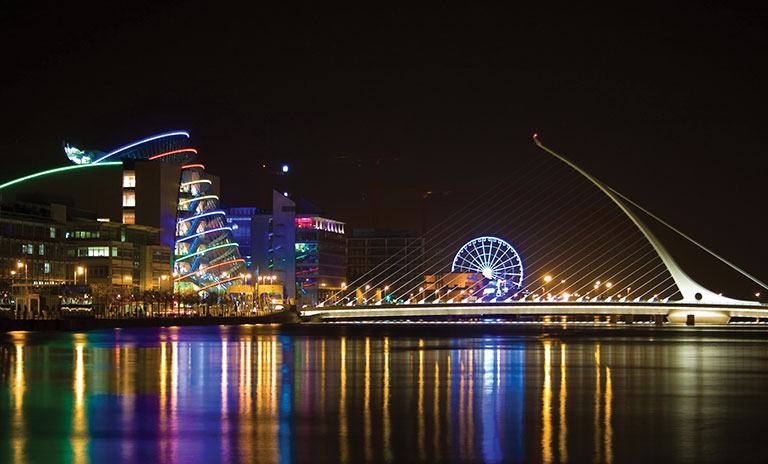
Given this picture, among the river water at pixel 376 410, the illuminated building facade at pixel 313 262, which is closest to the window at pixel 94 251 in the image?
the illuminated building facade at pixel 313 262

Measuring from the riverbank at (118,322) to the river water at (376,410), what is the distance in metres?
35.0

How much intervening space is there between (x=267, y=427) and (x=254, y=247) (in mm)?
173368

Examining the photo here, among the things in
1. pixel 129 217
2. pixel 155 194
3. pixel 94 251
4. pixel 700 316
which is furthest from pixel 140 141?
pixel 700 316

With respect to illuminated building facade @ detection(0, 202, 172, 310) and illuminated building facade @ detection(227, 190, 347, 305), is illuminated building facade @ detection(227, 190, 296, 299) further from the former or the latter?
illuminated building facade @ detection(0, 202, 172, 310)

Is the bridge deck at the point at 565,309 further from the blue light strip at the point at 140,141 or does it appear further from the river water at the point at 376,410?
the river water at the point at 376,410

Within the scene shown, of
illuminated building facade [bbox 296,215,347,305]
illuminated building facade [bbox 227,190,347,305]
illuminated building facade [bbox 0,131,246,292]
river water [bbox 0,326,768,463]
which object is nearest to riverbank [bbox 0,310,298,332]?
illuminated building facade [bbox 0,131,246,292]

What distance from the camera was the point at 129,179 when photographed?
12962 cm

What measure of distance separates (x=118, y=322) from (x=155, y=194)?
4654 cm

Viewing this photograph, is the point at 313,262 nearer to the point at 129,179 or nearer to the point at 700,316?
the point at 129,179

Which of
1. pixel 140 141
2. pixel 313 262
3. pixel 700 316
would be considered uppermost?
pixel 140 141

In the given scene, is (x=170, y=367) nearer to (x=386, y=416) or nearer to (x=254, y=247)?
(x=386, y=416)

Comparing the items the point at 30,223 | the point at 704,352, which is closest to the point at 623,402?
the point at 704,352

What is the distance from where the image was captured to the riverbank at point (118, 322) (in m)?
70.6

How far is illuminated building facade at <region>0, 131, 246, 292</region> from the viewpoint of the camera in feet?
411
